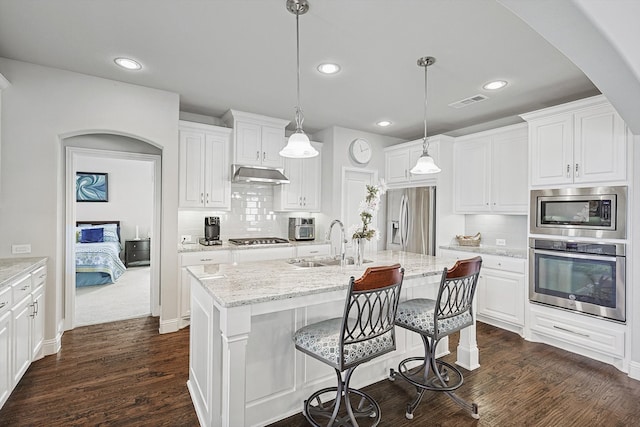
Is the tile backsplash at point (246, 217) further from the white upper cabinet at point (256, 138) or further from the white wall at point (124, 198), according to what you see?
the white wall at point (124, 198)

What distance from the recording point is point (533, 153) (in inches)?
140

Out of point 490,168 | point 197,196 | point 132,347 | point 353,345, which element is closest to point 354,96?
point 490,168

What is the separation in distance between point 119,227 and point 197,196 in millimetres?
4795

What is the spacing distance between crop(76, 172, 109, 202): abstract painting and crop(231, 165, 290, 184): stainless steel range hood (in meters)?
4.97

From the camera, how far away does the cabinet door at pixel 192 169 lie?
400cm

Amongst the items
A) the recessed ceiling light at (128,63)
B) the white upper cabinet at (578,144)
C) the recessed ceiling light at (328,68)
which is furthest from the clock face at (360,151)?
the recessed ceiling light at (128,63)

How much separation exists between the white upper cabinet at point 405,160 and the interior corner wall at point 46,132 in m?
3.73

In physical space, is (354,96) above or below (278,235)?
above

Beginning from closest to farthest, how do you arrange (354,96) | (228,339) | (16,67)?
(228,339), (16,67), (354,96)

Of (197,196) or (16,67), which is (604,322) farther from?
(16,67)

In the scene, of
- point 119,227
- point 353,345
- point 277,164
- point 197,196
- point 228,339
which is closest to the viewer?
point 228,339

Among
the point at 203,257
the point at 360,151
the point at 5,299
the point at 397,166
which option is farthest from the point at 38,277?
the point at 397,166

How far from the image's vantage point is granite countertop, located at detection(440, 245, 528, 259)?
3783 millimetres

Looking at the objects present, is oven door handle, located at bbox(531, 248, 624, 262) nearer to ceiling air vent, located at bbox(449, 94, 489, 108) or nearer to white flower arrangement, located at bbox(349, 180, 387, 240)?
ceiling air vent, located at bbox(449, 94, 489, 108)
